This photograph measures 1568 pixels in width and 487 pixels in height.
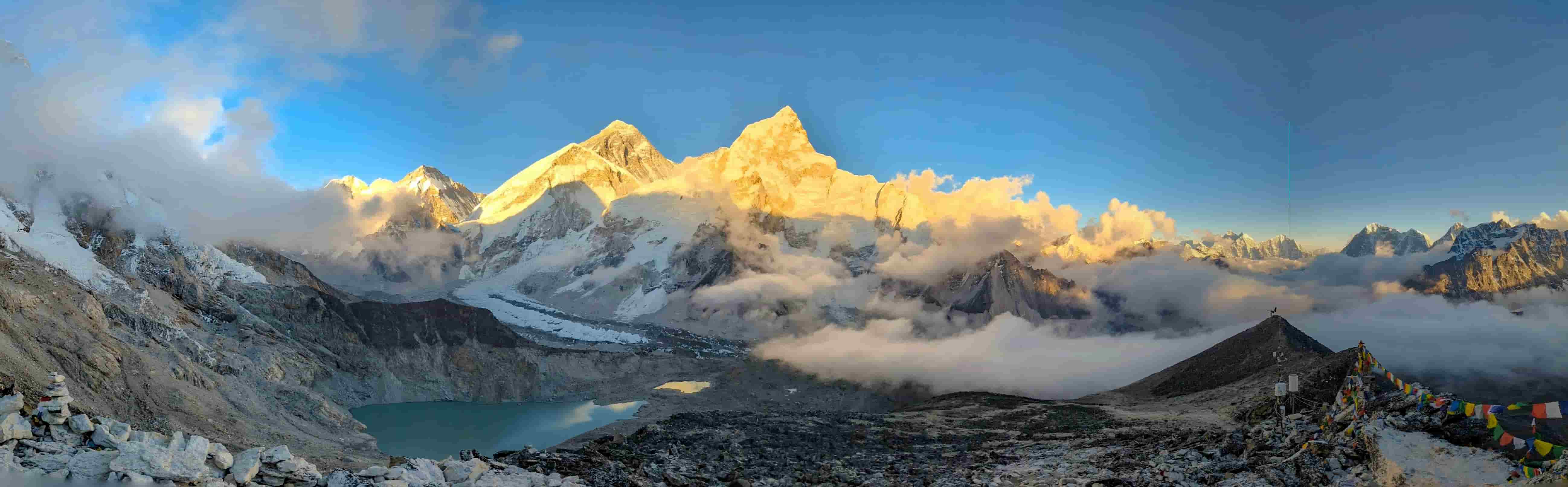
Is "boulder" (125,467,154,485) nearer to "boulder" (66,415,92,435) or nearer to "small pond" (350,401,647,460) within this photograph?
"boulder" (66,415,92,435)

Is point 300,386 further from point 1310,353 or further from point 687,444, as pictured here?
point 1310,353

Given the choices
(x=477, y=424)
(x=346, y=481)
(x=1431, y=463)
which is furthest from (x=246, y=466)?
(x=477, y=424)

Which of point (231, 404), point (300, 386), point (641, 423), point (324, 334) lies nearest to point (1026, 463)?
point (231, 404)

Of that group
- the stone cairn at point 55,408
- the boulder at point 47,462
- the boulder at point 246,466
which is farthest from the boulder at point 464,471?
the stone cairn at point 55,408

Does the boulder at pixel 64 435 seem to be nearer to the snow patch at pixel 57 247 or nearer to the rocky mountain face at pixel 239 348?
the rocky mountain face at pixel 239 348

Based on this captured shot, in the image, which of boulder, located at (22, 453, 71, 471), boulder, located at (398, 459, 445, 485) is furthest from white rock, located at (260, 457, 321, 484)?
boulder, located at (22, 453, 71, 471)

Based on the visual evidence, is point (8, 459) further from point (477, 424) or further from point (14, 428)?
point (477, 424)
